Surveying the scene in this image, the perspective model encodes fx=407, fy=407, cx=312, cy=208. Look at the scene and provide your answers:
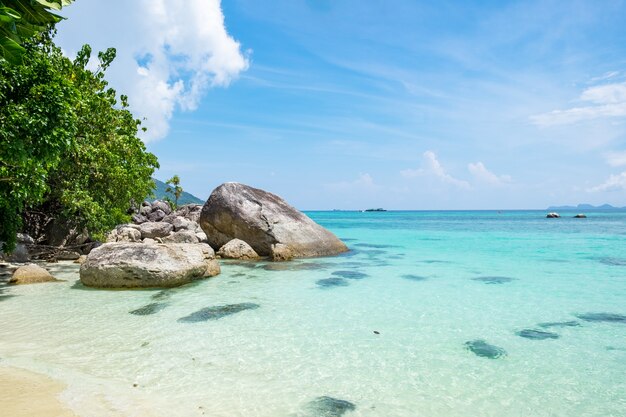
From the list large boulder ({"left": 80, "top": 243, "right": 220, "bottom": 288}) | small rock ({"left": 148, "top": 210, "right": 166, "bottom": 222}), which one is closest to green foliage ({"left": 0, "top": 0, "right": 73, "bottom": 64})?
large boulder ({"left": 80, "top": 243, "right": 220, "bottom": 288})

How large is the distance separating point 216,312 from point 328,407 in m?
4.28

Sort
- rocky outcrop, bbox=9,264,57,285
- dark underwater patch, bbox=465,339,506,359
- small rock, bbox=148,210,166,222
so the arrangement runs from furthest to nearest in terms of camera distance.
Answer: small rock, bbox=148,210,166,222
rocky outcrop, bbox=9,264,57,285
dark underwater patch, bbox=465,339,506,359

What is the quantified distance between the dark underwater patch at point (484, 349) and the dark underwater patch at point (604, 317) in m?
3.03

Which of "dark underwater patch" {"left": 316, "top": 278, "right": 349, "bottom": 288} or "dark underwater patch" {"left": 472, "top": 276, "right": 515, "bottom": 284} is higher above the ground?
"dark underwater patch" {"left": 316, "top": 278, "right": 349, "bottom": 288}

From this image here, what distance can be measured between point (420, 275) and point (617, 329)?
634 cm

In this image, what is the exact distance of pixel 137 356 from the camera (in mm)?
5621

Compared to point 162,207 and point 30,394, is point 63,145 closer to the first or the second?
point 30,394

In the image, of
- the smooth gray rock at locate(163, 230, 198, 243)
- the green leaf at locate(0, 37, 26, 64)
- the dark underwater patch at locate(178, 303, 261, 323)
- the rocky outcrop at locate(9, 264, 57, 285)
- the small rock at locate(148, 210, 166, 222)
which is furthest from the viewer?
the small rock at locate(148, 210, 166, 222)

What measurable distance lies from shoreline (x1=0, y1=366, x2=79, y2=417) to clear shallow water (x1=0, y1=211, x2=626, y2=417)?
0.53ft

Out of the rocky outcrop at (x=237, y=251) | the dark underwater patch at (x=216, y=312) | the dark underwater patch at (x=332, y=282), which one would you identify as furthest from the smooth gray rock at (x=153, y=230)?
the dark underwater patch at (x=216, y=312)

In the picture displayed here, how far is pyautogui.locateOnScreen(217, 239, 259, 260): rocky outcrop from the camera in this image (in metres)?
16.6

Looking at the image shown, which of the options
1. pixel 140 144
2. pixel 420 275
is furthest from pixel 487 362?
pixel 140 144

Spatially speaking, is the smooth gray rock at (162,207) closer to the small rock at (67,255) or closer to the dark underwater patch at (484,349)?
the small rock at (67,255)

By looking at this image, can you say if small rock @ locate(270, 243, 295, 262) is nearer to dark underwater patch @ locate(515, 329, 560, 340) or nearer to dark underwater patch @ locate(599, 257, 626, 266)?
dark underwater patch @ locate(515, 329, 560, 340)
